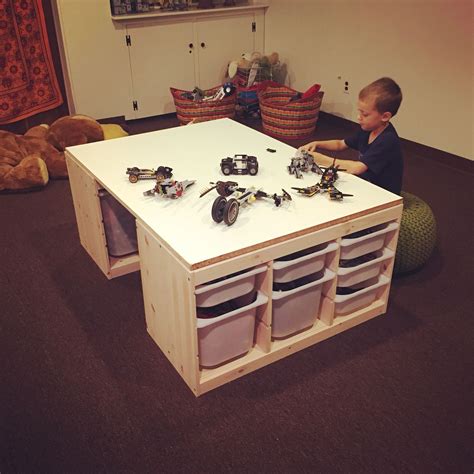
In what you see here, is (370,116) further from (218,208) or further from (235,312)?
(235,312)

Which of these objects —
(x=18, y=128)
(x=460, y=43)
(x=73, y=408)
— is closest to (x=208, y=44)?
(x=18, y=128)

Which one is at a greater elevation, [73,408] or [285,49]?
[285,49]

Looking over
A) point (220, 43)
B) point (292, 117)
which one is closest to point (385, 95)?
point (292, 117)

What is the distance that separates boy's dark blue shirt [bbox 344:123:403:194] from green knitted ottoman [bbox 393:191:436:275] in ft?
0.60

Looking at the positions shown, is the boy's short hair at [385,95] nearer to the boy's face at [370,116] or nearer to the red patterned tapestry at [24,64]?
the boy's face at [370,116]

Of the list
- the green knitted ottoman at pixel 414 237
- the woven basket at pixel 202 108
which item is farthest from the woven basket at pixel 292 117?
the green knitted ottoman at pixel 414 237

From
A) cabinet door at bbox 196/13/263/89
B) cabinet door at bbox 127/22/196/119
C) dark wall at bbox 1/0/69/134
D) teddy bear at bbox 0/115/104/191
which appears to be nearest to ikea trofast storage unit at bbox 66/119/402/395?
teddy bear at bbox 0/115/104/191

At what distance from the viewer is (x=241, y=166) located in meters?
2.04

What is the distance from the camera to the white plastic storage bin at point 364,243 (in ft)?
6.09

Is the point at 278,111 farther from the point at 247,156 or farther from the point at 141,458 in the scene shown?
the point at 141,458

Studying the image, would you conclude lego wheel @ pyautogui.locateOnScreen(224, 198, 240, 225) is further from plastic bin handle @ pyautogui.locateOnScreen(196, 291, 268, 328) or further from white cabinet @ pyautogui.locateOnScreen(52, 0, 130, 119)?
white cabinet @ pyautogui.locateOnScreen(52, 0, 130, 119)

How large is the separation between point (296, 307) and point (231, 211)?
440mm

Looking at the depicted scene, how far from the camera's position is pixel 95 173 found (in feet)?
6.79

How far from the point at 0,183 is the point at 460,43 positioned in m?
2.93
